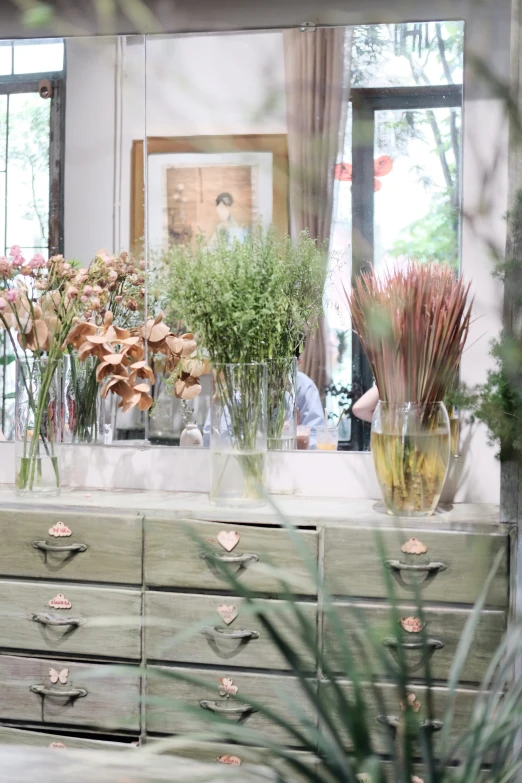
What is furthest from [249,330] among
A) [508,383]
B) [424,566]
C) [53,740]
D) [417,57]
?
[53,740]

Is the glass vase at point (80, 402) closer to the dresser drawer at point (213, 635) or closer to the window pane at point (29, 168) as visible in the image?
the window pane at point (29, 168)

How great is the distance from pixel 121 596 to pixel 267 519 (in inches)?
17.1

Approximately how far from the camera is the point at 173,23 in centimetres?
242

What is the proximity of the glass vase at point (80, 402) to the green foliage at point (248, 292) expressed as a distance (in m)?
0.30

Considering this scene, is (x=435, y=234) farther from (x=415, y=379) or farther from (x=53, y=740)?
(x=53, y=740)

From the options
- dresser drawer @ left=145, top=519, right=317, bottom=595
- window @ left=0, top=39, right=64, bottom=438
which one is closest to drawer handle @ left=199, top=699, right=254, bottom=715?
dresser drawer @ left=145, top=519, right=317, bottom=595

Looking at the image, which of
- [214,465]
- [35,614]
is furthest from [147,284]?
[35,614]

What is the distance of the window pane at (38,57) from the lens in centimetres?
251

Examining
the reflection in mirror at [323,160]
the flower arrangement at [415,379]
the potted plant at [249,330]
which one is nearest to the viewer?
the flower arrangement at [415,379]

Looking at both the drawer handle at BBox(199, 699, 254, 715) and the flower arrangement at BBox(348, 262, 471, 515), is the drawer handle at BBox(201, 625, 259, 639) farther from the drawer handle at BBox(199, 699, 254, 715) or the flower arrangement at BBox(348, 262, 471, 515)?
the flower arrangement at BBox(348, 262, 471, 515)

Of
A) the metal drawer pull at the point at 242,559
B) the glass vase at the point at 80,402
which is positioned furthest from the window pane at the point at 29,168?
the metal drawer pull at the point at 242,559

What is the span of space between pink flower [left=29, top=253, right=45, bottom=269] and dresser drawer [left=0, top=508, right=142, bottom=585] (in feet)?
2.34

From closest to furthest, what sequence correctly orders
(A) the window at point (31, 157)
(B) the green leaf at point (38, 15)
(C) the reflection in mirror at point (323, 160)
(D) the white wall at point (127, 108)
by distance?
1. (B) the green leaf at point (38, 15)
2. (C) the reflection in mirror at point (323, 160)
3. (D) the white wall at point (127, 108)
4. (A) the window at point (31, 157)

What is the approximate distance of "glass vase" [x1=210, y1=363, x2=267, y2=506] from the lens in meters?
2.15
